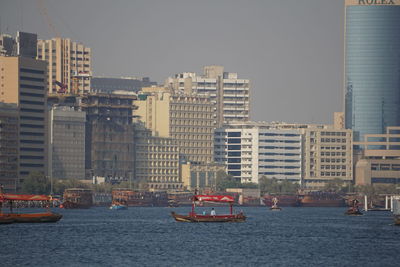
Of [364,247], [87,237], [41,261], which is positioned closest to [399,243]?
[364,247]

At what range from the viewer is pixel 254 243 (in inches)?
6954

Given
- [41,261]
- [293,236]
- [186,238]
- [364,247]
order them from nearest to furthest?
[41,261]
[364,247]
[186,238]
[293,236]

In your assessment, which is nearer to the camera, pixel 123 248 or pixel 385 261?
pixel 385 261

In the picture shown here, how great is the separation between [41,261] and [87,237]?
142 ft

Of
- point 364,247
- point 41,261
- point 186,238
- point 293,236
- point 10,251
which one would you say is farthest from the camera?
point 293,236

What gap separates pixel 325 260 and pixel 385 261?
7423mm

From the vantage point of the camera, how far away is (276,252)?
160375mm

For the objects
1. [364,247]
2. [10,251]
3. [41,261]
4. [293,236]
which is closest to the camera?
[41,261]

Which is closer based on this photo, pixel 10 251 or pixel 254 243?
pixel 10 251

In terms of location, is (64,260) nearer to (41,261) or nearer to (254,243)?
(41,261)

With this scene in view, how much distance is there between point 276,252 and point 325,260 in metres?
12.5

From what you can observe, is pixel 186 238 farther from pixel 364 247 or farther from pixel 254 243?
pixel 364 247

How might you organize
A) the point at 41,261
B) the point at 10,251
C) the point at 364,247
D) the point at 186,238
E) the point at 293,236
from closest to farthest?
the point at 41,261 < the point at 10,251 < the point at 364,247 < the point at 186,238 < the point at 293,236

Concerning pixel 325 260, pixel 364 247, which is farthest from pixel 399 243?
pixel 325 260
